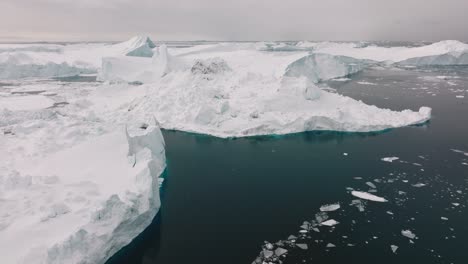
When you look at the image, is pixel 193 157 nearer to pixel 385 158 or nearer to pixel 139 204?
pixel 139 204

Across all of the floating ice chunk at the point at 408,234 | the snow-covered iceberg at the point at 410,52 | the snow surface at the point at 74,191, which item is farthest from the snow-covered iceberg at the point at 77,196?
the snow-covered iceberg at the point at 410,52

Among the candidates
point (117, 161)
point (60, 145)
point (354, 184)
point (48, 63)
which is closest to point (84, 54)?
point (48, 63)

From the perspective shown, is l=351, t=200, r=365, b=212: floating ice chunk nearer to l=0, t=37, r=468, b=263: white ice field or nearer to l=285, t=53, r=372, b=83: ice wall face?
l=0, t=37, r=468, b=263: white ice field

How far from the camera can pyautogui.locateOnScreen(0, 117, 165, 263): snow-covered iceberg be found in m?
8.58

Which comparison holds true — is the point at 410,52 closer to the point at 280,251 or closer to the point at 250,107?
the point at 250,107

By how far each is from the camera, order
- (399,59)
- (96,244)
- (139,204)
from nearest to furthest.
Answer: (96,244)
(139,204)
(399,59)

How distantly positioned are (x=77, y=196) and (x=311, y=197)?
7.82 m

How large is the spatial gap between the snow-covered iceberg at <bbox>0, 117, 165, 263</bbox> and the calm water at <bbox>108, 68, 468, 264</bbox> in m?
0.80

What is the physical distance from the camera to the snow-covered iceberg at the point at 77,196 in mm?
8578

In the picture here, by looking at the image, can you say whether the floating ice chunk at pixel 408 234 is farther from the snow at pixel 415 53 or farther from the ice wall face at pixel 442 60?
the ice wall face at pixel 442 60

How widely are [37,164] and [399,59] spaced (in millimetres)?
63344

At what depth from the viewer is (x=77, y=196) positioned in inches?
423

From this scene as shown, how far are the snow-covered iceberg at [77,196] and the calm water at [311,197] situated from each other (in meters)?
0.80

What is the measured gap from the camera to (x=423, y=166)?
15273mm
